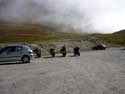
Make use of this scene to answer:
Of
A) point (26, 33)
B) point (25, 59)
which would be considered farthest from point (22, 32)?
point (25, 59)

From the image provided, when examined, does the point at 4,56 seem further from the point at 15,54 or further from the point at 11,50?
the point at 15,54

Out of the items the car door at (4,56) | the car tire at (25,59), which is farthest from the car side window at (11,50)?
the car tire at (25,59)

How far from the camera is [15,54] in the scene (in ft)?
89.9

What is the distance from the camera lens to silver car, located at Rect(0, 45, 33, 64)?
27094mm

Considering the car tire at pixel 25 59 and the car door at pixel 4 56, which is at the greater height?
the car door at pixel 4 56

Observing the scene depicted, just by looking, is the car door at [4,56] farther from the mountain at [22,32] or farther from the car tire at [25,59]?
the mountain at [22,32]

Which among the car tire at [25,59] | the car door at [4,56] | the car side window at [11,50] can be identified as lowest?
the car tire at [25,59]

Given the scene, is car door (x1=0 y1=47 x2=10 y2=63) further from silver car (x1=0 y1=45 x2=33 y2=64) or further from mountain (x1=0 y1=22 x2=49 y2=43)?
mountain (x1=0 y1=22 x2=49 y2=43)

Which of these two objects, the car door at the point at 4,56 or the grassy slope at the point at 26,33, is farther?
the grassy slope at the point at 26,33

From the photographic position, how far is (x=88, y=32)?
14300cm

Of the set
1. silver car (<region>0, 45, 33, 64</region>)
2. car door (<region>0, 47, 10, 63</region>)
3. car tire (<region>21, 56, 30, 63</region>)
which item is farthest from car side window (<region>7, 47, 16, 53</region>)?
car tire (<region>21, 56, 30, 63</region>)

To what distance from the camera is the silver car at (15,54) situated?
88.9 feet

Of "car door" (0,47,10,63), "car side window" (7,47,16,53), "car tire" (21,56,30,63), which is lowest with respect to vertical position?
"car tire" (21,56,30,63)

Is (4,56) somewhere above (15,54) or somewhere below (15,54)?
below
